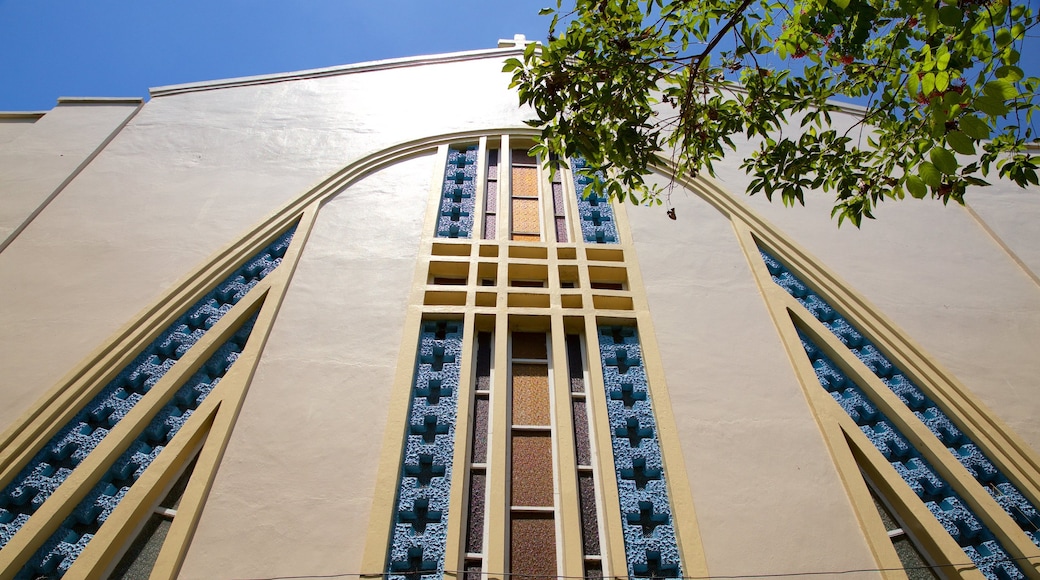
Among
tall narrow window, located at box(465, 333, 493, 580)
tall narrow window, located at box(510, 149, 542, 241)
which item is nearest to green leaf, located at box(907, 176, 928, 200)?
tall narrow window, located at box(465, 333, 493, 580)

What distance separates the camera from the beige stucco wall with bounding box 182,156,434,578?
351cm

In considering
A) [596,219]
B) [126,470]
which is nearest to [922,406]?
[596,219]

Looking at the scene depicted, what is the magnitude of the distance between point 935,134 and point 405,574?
3.23 m

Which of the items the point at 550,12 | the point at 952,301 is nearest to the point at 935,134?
the point at 550,12

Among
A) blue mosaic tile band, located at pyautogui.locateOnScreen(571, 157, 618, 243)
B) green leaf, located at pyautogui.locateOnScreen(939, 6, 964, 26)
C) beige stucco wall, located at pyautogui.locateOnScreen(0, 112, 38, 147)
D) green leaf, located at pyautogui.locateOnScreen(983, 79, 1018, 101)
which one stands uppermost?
beige stucco wall, located at pyautogui.locateOnScreen(0, 112, 38, 147)

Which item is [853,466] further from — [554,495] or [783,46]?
[783,46]

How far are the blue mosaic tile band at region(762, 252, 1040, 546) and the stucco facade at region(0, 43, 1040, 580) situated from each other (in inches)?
1.0

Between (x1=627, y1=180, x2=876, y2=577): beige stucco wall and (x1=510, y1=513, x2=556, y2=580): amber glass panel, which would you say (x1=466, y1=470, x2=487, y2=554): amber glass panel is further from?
(x1=627, y1=180, x2=876, y2=577): beige stucco wall

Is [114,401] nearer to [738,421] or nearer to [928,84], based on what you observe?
[738,421]

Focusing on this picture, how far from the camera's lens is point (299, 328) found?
15.6 ft

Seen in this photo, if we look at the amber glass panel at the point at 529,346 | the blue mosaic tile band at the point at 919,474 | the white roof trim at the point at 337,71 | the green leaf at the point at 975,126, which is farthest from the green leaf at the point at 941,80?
the white roof trim at the point at 337,71

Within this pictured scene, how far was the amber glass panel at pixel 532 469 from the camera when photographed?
3.96 m

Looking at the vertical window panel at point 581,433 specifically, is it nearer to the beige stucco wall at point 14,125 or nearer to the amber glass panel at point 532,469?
the amber glass panel at point 532,469

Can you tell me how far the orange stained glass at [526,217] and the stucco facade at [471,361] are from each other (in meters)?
0.04
